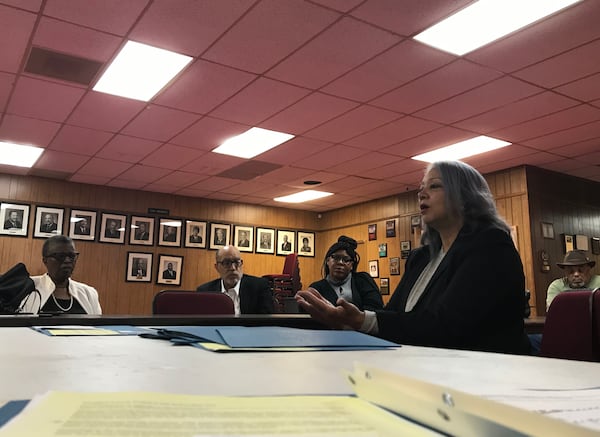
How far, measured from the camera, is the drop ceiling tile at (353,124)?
16.7 feet

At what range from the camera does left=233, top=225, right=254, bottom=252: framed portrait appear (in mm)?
9633

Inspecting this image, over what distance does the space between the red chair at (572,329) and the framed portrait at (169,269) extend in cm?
757

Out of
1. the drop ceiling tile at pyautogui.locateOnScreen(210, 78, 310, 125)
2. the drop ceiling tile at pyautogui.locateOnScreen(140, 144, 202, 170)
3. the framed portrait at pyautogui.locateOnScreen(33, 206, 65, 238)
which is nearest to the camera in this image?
the drop ceiling tile at pyautogui.locateOnScreen(210, 78, 310, 125)

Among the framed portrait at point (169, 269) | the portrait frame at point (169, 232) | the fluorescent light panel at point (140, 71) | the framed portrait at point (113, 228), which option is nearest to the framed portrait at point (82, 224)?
the framed portrait at point (113, 228)

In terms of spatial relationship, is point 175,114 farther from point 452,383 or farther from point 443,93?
point 452,383

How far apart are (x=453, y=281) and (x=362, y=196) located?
7.31 metres

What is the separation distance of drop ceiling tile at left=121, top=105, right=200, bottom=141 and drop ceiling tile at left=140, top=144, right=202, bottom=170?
37 cm

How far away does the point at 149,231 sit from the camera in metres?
8.83

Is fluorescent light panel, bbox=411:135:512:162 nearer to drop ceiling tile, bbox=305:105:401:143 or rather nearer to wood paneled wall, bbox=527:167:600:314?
wood paneled wall, bbox=527:167:600:314

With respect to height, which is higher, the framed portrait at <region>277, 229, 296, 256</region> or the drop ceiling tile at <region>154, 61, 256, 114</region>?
the drop ceiling tile at <region>154, 61, 256, 114</region>

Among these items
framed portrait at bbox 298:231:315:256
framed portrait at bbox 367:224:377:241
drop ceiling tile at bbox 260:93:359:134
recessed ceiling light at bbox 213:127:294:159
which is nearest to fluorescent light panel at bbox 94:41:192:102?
drop ceiling tile at bbox 260:93:359:134

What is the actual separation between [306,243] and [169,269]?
2.86 metres

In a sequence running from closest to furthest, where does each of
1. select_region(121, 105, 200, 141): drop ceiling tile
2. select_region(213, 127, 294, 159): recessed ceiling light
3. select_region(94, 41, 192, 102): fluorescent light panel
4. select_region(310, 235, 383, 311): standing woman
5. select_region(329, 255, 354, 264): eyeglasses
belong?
select_region(94, 41, 192, 102): fluorescent light panel → select_region(310, 235, 383, 311): standing woman → select_region(329, 255, 354, 264): eyeglasses → select_region(121, 105, 200, 141): drop ceiling tile → select_region(213, 127, 294, 159): recessed ceiling light

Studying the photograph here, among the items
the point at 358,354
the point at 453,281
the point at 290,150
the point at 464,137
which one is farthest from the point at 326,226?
the point at 358,354
